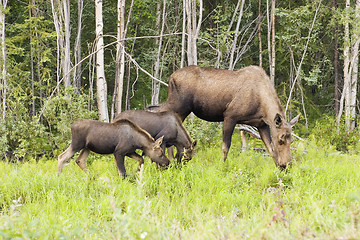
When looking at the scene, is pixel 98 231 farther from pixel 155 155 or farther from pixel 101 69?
pixel 101 69

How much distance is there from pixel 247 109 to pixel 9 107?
7816 mm

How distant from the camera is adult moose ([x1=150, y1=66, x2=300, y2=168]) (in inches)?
289

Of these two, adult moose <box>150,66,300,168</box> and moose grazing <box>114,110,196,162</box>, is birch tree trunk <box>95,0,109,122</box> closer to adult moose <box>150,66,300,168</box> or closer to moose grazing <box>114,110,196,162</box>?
adult moose <box>150,66,300,168</box>

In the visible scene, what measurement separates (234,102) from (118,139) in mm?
2563

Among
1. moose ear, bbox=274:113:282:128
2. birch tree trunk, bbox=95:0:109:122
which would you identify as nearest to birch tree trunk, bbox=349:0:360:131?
moose ear, bbox=274:113:282:128

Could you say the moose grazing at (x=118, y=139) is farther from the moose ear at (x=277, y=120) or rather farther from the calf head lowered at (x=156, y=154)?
the moose ear at (x=277, y=120)

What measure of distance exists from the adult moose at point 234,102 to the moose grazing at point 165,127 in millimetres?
572

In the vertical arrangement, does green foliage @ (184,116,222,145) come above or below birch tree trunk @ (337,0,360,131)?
below

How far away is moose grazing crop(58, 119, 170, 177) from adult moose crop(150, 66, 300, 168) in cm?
140

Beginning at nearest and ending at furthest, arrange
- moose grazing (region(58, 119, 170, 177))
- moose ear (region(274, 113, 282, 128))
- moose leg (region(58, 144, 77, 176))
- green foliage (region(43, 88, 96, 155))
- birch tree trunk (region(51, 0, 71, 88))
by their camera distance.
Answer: moose grazing (region(58, 119, 170, 177)) → moose ear (region(274, 113, 282, 128)) → moose leg (region(58, 144, 77, 176)) → green foliage (region(43, 88, 96, 155)) → birch tree trunk (region(51, 0, 71, 88))

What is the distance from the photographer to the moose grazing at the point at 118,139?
7008 millimetres

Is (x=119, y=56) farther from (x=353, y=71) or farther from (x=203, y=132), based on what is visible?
(x=353, y=71)

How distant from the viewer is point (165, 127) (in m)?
7.66

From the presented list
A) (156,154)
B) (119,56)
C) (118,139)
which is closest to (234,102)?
(156,154)
